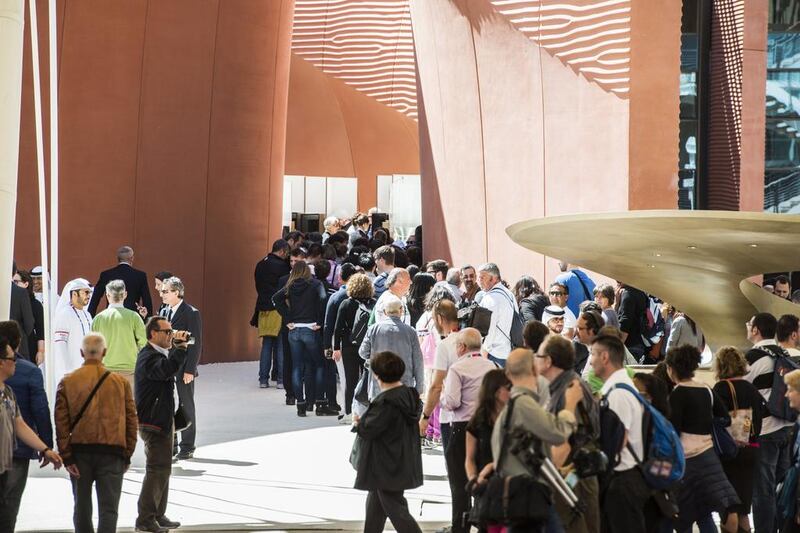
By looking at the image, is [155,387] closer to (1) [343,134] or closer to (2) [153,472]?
(2) [153,472]

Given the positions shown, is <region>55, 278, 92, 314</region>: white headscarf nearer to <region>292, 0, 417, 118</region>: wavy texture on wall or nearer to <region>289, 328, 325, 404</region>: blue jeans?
<region>289, 328, 325, 404</region>: blue jeans

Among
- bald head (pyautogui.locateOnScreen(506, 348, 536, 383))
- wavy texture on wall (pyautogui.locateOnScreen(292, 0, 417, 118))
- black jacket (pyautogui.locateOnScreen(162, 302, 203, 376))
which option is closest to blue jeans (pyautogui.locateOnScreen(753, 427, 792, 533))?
bald head (pyautogui.locateOnScreen(506, 348, 536, 383))

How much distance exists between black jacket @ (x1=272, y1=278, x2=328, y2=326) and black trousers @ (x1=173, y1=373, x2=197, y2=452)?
93.6 inches

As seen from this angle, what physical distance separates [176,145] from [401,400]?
35.8 ft

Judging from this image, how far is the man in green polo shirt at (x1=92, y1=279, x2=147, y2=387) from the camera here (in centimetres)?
1021

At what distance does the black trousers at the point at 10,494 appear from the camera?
736 cm

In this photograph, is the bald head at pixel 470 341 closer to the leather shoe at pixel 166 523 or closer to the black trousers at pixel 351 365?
the leather shoe at pixel 166 523

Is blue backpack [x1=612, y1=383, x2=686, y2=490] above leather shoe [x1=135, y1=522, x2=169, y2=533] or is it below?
above

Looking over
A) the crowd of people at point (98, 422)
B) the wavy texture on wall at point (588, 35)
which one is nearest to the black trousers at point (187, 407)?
the crowd of people at point (98, 422)

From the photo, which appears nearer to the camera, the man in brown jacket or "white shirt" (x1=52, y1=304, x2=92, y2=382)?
the man in brown jacket

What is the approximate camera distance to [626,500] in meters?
6.46

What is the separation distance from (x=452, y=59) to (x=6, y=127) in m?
9.94

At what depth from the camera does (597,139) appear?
15.3m

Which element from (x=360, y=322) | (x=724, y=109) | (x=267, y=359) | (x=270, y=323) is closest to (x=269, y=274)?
(x=270, y=323)
